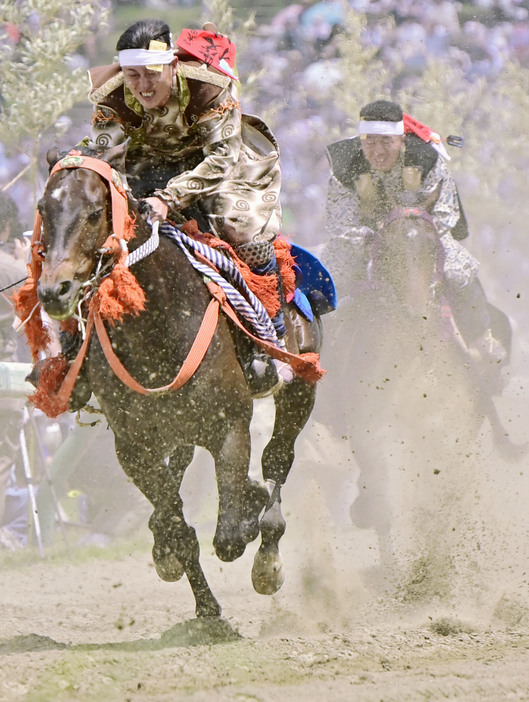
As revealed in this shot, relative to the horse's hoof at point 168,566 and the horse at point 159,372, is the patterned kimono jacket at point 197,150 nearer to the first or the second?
the horse at point 159,372

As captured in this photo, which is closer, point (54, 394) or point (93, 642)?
point (54, 394)

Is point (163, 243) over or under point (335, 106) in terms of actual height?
over

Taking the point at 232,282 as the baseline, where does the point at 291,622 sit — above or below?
below

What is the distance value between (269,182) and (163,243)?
873 millimetres

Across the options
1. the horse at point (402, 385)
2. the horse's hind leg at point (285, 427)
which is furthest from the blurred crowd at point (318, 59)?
the horse's hind leg at point (285, 427)

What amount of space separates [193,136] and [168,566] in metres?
1.96

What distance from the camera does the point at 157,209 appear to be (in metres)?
4.48

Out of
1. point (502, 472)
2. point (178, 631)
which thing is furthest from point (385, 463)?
point (178, 631)

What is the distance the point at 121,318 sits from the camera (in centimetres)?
437

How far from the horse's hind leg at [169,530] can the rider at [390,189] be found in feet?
9.65

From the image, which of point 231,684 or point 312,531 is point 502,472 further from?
point 231,684

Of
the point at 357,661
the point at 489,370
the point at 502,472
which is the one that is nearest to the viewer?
the point at 357,661

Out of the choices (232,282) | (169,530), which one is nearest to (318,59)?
(232,282)

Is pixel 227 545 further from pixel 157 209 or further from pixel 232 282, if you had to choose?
pixel 157 209
